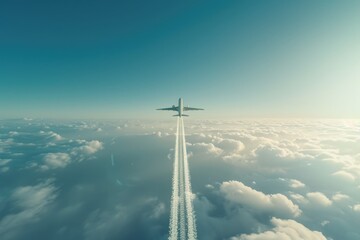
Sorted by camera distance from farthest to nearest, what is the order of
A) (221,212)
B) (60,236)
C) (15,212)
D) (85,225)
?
(221,212) → (15,212) → (85,225) → (60,236)

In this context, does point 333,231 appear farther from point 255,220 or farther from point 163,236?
point 163,236

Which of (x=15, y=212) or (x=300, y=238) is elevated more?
(x=300, y=238)

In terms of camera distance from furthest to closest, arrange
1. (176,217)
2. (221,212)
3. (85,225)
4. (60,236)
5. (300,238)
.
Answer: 1. (221,212)
2. (85,225)
3. (60,236)
4. (176,217)
5. (300,238)

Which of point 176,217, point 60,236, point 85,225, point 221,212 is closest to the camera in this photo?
point 176,217

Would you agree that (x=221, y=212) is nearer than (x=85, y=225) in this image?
No

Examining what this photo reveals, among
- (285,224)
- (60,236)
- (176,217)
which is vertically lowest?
(60,236)

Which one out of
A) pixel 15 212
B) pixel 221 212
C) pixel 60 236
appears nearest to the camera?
pixel 60 236

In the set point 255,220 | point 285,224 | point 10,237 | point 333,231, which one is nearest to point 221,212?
point 255,220

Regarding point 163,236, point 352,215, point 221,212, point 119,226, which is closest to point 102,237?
point 119,226

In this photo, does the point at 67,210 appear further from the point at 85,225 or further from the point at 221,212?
the point at 221,212
